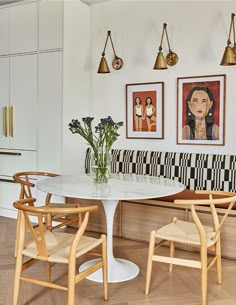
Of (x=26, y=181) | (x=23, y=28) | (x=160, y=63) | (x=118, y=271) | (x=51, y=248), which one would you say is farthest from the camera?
(x=23, y=28)

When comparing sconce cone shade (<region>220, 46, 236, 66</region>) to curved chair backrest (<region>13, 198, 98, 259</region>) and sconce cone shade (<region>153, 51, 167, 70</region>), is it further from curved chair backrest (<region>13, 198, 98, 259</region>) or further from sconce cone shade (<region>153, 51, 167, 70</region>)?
curved chair backrest (<region>13, 198, 98, 259</region>)

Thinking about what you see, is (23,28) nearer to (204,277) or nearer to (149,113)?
(149,113)

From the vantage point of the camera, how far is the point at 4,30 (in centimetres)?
476

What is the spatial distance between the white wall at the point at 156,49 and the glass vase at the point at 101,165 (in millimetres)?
1537

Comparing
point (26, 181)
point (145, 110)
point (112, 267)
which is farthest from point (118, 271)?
point (145, 110)

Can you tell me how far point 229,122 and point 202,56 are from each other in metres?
0.82

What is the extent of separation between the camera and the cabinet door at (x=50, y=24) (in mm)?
4293

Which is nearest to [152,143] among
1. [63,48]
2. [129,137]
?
[129,137]

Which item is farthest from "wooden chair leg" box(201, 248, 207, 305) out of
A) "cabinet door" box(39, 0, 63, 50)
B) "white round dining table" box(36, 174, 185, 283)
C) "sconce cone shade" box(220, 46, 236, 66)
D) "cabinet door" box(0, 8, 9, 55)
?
"cabinet door" box(0, 8, 9, 55)

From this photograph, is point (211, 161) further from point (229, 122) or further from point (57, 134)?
point (57, 134)

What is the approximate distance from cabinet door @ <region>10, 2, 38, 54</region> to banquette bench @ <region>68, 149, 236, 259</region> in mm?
1870

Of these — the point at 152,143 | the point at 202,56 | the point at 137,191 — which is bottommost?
the point at 137,191

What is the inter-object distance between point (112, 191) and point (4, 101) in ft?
8.80

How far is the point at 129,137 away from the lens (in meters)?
4.71
